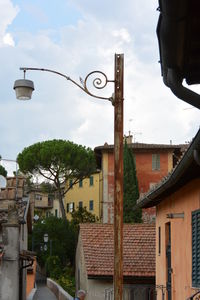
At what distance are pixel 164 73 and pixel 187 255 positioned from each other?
30.6 ft

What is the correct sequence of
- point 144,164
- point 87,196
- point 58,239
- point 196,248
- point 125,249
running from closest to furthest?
point 196,248 < point 125,249 < point 58,239 < point 144,164 < point 87,196

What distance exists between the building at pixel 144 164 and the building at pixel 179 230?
141ft

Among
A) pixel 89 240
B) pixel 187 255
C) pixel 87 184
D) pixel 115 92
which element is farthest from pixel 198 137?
pixel 87 184

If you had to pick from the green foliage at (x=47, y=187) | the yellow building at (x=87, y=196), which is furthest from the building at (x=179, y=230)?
the green foliage at (x=47, y=187)

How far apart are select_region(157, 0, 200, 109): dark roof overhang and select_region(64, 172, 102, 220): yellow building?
61.7 meters

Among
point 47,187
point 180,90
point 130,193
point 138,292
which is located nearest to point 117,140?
point 180,90

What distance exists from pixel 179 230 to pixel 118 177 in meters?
4.87

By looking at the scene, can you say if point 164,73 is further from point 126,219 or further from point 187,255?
point 126,219

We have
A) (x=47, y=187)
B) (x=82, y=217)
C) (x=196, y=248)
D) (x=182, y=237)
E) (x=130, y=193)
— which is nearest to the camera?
(x=196, y=248)

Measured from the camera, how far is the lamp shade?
11.2 metres

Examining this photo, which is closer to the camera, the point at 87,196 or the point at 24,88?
the point at 24,88

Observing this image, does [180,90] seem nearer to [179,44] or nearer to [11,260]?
[179,44]

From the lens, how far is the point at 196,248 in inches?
494

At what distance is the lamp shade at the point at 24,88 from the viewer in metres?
11.2
